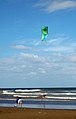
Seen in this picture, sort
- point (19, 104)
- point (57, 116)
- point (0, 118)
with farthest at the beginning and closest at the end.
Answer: point (19, 104), point (57, 116), point (0, 118)

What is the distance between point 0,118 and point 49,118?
3.43 m

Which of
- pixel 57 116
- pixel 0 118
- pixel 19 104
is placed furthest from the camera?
pixel 19 104

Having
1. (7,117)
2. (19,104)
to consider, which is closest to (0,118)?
(7,117)

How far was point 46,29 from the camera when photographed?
81.8 ft

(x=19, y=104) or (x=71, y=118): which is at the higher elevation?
(x=19, y=104)

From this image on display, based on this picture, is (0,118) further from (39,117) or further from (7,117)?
(39,117)

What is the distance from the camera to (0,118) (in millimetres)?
23969

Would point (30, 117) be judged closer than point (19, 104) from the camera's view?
Yes

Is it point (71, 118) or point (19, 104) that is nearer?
point (71, 118)

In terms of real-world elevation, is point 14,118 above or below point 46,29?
below

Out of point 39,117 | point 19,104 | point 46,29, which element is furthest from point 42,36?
point 19,104

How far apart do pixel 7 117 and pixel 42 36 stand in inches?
249

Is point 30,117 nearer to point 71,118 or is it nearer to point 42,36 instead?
point 71,118

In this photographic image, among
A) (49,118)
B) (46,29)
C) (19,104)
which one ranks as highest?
(46,29)
